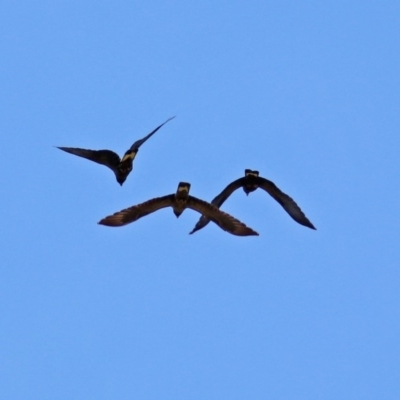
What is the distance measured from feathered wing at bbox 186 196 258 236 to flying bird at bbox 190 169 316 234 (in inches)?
160

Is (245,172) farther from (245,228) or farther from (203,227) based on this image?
(245,228)

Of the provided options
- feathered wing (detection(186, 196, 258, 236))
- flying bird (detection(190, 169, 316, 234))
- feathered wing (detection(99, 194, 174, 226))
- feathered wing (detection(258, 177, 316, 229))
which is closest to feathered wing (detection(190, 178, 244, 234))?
flying bird (detection(190, 169, 316, 234))

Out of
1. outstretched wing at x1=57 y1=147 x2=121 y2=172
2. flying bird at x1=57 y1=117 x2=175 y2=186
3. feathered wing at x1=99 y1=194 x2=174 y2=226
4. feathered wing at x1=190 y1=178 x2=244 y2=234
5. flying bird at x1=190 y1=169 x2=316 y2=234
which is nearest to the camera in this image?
feathered wing at x1=99 y1=194 x2=174 y2=226

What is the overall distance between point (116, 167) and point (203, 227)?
344 cm

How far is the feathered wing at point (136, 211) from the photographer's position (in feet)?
96.2

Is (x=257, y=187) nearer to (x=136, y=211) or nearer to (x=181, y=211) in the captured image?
(x=181, y=211)

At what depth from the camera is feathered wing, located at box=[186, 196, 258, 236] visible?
1173 inches

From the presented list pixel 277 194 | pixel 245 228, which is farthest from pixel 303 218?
pixel 245 228

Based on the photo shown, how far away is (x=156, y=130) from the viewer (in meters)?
31.3

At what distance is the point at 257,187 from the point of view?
34250 mm

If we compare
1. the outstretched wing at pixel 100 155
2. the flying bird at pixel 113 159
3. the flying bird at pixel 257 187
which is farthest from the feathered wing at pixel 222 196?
the outstretched wing at pixel 100 155

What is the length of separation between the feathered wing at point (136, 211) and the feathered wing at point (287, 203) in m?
5.12

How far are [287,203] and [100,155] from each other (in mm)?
5833

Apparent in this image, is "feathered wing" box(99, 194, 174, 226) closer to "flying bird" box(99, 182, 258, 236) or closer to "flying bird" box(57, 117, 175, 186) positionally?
"flying bird" box(99, 182, 258, 236)
